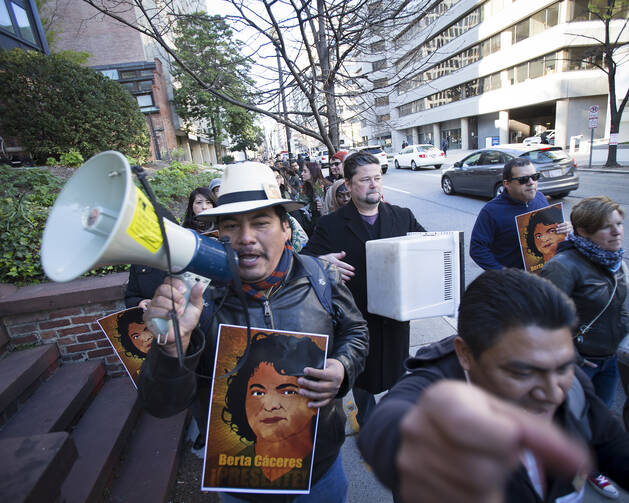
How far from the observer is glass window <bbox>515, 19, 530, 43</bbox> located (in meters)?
25.4

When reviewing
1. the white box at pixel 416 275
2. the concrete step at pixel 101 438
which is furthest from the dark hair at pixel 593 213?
the concrete step at pixel 101 438

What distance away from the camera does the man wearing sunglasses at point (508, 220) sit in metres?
2.88

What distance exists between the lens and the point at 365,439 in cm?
89

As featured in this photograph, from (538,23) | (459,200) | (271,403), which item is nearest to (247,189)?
(271,403)

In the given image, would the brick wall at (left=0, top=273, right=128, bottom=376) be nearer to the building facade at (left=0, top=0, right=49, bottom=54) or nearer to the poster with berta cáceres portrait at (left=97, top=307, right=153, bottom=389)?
the poster with berta cáceres portrait at (left=97, top=307, right=153, bottom=389)

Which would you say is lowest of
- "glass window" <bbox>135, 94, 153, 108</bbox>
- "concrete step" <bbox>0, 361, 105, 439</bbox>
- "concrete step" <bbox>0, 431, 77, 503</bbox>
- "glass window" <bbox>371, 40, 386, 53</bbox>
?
"concrete step" <bbox>0, 361, 105, 439</bbox>

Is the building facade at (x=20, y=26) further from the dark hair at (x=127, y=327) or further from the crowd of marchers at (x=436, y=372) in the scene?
the crowd of marchers at (x=436, y=372)

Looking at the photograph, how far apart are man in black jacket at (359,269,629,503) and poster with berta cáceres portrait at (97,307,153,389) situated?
77.1 inches

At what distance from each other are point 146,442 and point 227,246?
221 centimetres

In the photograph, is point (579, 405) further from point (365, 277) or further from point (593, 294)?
point (365, 277)

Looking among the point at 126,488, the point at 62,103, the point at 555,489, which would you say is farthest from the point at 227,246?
the point at 62,103

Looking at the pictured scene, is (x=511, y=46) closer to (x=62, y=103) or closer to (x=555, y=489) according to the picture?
(x=62, y=103)

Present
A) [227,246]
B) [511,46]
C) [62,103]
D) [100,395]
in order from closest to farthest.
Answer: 1. [227,246]
2. [100,395]
3. [62,103]
4. [511,46]

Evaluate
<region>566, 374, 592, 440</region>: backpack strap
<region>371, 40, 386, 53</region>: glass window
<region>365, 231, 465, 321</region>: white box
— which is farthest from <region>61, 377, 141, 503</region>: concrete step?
<region>371, 40, 386, 53</region>: glass window
